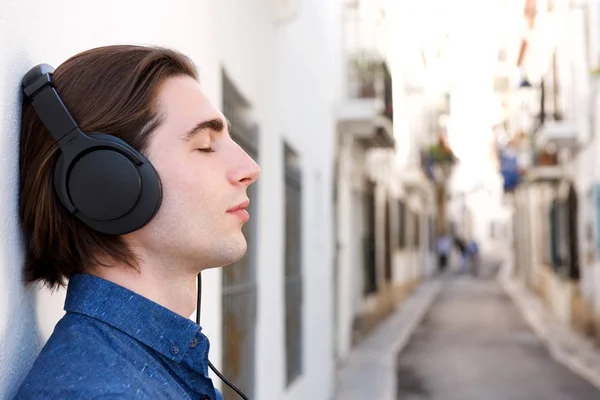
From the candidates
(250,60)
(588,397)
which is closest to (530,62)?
(588,397)

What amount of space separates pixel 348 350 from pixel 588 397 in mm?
4128

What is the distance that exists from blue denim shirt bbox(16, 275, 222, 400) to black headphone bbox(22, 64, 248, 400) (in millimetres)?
125

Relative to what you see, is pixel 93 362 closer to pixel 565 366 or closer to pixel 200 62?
pixel 200 62

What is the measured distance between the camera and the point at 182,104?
6.03 feet

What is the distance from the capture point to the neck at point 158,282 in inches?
70.1

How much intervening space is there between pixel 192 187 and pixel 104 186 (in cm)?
18

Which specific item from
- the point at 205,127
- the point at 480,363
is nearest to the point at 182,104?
the point at 205,127

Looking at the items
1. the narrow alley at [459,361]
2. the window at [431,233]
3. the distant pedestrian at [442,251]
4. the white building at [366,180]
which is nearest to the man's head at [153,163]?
the narrow alley at [459,361]

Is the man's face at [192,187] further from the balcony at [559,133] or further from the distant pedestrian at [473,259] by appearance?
the distant pedestrian at [473,259]

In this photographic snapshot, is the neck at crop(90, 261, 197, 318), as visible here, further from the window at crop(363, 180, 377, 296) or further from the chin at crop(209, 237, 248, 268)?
the window at crop(363, 180, 377, 296)

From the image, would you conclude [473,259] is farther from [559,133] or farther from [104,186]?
[104,186]

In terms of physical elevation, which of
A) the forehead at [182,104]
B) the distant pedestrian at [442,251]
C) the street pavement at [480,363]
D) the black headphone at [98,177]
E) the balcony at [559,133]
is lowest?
the street pavement at [480,363]

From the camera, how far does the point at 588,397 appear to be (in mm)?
9711

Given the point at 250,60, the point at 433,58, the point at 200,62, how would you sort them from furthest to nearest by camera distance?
the point at 433,58
the point at 250,60
the point at 200,62
